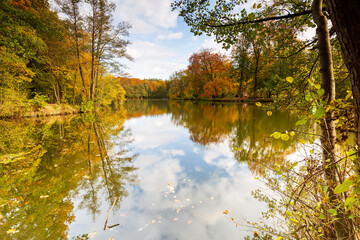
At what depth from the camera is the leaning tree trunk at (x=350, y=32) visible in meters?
0.81

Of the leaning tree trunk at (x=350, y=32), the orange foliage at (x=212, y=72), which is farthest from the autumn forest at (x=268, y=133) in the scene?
the orange foliage at (x=212, y=72)

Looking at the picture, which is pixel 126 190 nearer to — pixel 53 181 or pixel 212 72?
pixel 53 181

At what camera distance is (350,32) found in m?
0.84

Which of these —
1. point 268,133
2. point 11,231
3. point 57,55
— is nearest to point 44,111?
point 57,55

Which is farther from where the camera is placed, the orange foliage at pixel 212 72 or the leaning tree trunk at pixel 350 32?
the orange foliage at pixel 212 72

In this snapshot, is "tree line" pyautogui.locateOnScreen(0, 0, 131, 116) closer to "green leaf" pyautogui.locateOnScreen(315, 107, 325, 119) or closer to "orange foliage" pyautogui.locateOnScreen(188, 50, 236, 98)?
"green leaf" pyautogui.locateOnScreen(315, 107, 325, 119)

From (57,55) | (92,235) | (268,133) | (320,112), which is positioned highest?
(57,55)

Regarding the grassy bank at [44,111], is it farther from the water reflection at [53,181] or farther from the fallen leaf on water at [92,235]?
the fallen leaf on water at [92,235]

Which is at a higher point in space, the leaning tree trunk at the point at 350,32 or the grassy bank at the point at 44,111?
the leaning tree trunk at the point at 350,32

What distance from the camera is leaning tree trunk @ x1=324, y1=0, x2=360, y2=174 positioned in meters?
0.81

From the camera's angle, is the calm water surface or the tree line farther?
the tree line

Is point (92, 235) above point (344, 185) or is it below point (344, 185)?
below

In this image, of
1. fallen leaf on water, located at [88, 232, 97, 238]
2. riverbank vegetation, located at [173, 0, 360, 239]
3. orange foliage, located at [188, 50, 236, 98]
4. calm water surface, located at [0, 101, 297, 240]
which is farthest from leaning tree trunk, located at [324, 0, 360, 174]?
orange foliage, located at [188, 50, 236, 98]

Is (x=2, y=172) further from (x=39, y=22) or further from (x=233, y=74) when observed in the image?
(x=233, y=74)
